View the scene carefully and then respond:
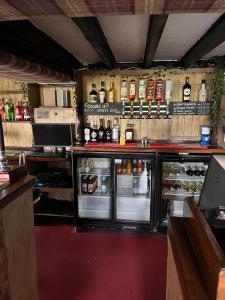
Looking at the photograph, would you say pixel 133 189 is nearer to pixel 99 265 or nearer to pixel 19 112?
pixel 99 265

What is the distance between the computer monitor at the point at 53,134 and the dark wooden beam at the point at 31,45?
34.3 inches

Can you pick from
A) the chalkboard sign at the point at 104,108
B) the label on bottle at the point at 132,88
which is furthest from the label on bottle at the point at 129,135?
the label on bottle at the point at 132,88

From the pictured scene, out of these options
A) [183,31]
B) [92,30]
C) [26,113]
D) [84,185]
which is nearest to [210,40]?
[183,31]

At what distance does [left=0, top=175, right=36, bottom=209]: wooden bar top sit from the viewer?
1320mm

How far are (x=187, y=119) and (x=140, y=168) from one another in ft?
3.03

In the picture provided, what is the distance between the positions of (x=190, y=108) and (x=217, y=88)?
0.41 metres

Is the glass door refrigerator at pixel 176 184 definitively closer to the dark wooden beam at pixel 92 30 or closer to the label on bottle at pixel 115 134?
the label on bottle at pixel 115 134

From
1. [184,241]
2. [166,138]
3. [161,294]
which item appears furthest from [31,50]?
[161,294]

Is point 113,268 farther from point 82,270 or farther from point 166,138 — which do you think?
point 166,138

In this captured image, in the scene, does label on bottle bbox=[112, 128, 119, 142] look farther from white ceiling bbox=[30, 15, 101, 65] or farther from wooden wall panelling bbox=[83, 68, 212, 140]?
white ceiling bbox=[30, 15, 101, 65]

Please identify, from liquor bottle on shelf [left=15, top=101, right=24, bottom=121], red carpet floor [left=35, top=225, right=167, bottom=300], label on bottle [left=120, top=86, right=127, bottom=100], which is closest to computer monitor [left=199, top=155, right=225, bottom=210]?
red carpet floor [left=35, top=225, right=167, bottom=300]

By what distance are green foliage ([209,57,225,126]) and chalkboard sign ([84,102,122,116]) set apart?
3.87 ft

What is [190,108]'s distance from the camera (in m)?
3.19

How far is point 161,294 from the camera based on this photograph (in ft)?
7.01
